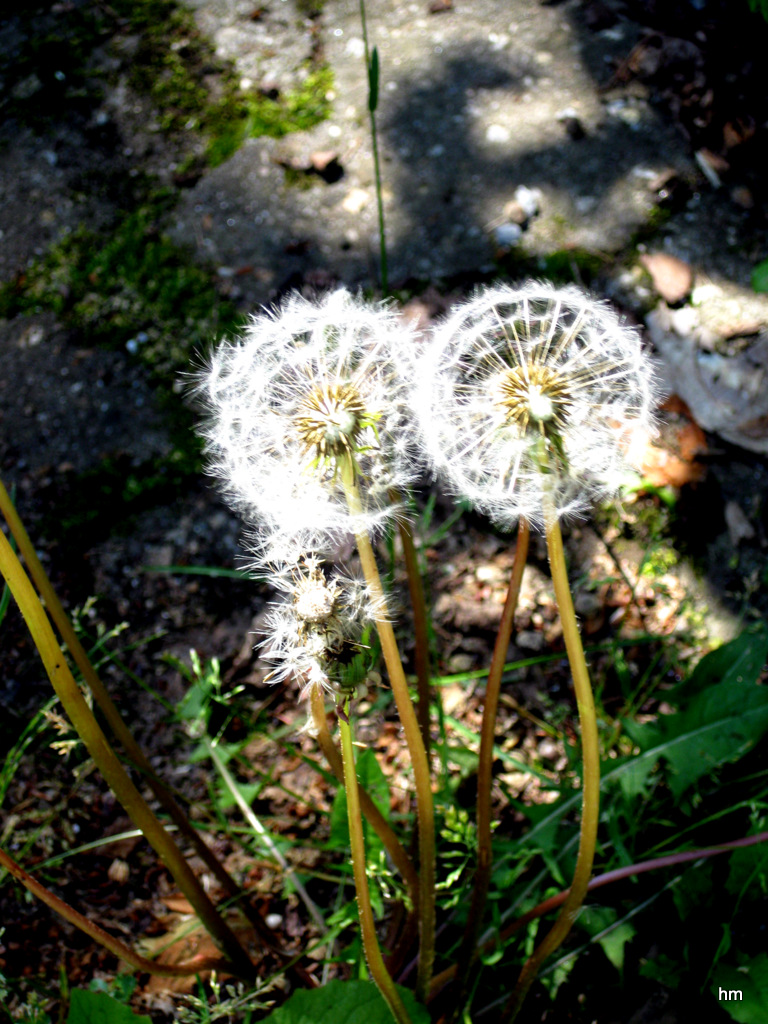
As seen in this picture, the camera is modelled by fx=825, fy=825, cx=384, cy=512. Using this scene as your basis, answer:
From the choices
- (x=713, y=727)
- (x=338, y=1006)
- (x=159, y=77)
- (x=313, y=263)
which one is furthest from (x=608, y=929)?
(x=159, y=77)

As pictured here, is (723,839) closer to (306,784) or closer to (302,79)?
(306,784)

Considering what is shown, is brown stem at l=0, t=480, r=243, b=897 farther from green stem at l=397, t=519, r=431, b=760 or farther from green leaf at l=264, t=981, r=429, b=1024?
green stem at l=397, t=519, r=431, b=760

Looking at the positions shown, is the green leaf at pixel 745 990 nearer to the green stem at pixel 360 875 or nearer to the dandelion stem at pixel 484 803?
the dandelion stem at pixel 484 803

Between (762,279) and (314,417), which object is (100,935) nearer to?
(314,417)

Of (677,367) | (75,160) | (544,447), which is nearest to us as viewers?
(544,447)

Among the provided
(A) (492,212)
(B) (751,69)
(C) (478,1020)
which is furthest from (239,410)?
(B) (751,69)

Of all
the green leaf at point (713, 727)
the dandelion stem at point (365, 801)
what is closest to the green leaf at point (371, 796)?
the dandelion stem at point (365, 801)

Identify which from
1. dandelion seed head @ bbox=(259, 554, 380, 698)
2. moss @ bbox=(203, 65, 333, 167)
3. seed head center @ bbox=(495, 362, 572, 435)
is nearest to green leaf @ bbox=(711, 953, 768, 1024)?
dandelion seed head @ bbox=(259, 554, 380, 698)
